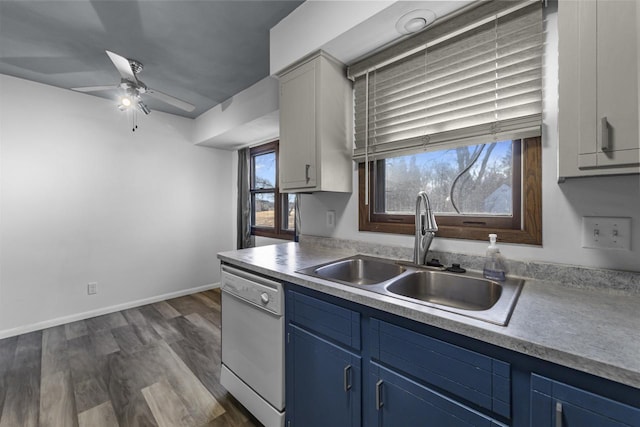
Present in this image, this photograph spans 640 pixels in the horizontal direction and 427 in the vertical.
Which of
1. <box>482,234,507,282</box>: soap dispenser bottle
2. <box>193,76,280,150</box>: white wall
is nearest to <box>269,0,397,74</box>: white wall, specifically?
<box>193,76,280,150</box>: white wall

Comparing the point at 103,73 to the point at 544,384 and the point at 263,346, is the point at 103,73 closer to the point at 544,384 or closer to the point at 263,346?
the point at 263,346

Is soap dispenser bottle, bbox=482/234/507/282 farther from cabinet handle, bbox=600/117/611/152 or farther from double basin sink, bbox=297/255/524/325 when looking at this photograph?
cabinet handle, bbox=600/117/611/152

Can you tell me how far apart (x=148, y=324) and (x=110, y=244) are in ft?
3.59

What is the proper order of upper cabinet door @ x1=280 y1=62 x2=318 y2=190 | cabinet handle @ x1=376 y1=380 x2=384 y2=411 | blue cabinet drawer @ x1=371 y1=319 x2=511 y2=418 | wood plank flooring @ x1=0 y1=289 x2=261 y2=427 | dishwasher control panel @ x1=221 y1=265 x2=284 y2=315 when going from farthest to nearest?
upper cabinet door @ x1=280 y1=62 x2=318 y2=190, wood plank flooring @ x1=0 y1=289 x2=261 y2=427, dishwasher control panel @ x1=221 y1=265 x2=284 y2=315, cabinet handle @ x1=376 y1=380 x2=384 y2=411, blue cabinet drawer @ x1=371 y1=319 x2=511 y2=418

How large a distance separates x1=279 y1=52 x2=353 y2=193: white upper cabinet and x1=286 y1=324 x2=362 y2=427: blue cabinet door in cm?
92

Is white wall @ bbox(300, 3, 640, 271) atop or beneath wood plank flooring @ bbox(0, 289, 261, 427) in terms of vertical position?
atop

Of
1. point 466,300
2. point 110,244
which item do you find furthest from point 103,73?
point 466,300

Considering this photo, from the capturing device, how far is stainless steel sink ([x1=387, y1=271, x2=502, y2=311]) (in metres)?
1.16

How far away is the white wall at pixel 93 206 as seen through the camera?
2.55 metres

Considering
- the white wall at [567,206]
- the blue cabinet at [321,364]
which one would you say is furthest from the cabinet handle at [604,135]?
the blue cabinet at [321,364]

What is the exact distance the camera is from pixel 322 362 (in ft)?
3.84

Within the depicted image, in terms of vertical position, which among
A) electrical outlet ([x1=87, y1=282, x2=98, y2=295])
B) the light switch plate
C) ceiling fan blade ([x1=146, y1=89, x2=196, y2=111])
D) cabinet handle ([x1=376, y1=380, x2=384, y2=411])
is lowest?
electrical outlet ([x1=87, y1=282, x2=98, y2=295])

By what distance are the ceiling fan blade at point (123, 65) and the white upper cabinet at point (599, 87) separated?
7.83 feet

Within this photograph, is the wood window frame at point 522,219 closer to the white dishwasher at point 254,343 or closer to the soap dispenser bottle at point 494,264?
the soap dispenser bottle at point 494,264
